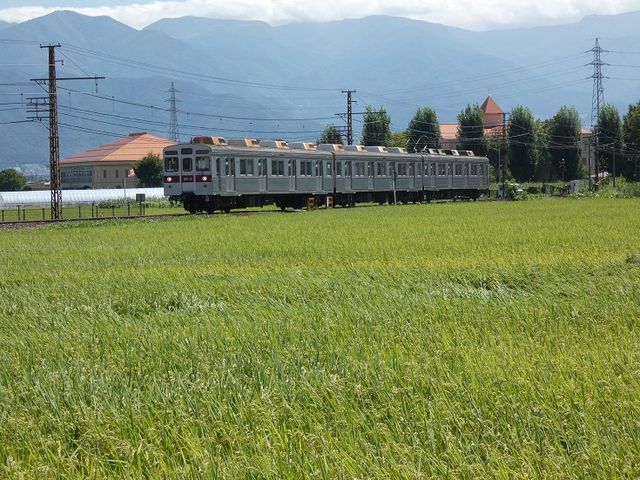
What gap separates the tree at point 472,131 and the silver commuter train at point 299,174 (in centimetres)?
4768

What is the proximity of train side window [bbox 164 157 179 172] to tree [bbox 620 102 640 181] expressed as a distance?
7318 centimetres

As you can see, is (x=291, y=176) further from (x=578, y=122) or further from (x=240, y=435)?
(x=578, y=122)

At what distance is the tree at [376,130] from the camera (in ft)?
346

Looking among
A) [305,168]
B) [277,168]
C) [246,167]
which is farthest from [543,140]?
[246,167]

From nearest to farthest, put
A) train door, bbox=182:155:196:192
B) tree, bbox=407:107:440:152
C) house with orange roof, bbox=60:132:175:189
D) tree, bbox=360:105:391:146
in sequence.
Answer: train door, bbox=182:155:196:192 → tree, bbox=360:105:391:146 → tree, bbox=407:107:440:152 → house with orange roof, bbox=60:132:175:189

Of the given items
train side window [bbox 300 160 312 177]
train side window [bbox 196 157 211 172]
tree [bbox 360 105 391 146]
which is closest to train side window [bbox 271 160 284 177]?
train side window [bbox 300 160 312 177]

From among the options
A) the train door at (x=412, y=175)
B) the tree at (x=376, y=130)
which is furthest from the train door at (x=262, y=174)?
the tree at (x=376, y=130)

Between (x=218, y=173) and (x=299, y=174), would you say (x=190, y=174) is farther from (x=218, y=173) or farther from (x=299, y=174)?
(x=299, y=174)

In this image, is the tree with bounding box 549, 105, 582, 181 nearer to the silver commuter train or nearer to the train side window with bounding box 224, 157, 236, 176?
the silver commuter train

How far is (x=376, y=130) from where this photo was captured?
4318 inches

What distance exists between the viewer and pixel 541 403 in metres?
4.88

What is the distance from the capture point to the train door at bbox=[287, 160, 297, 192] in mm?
46344

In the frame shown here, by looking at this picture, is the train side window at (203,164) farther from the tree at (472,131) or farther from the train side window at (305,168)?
the tree at (472,131)

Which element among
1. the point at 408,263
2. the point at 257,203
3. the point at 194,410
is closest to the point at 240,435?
the point at 194,410
